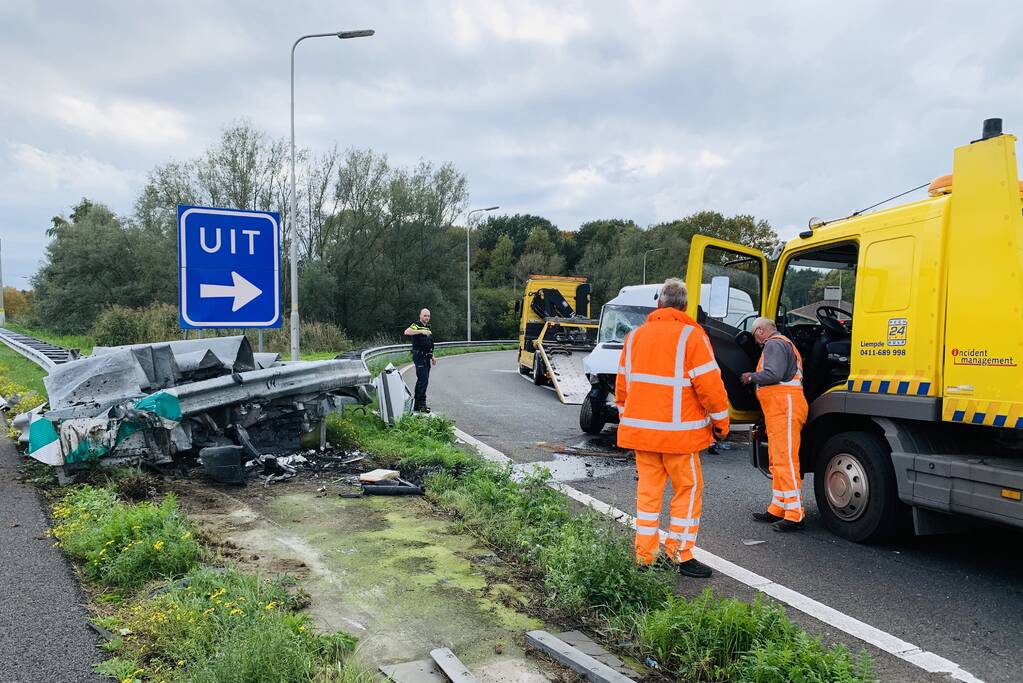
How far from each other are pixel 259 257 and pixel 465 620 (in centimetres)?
448

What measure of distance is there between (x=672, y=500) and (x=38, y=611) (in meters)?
3.62

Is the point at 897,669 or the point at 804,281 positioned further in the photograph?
the point at 804,281

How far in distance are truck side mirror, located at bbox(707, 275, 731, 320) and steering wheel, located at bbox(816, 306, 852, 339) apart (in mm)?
802

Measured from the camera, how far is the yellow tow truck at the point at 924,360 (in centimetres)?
432

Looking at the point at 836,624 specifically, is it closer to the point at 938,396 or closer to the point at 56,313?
the point at 938,396

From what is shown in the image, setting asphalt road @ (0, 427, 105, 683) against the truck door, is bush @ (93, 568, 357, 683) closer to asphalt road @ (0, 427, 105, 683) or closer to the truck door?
asphalt road @ (0, 427, 105, 683)

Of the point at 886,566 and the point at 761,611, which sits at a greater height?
the point at 761,611

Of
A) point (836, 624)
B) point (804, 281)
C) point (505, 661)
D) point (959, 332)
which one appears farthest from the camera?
point (804, 281)

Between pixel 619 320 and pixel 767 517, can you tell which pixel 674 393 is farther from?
pixel 619 320

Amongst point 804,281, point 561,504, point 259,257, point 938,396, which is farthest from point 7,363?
point 938,396

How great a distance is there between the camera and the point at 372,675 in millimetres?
2992

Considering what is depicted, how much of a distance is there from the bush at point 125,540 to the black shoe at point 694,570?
3.01m

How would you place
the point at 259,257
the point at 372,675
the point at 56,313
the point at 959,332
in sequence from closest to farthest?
the point at 372,675, the point at 959,332, the point at 259,257, the point at 56,313

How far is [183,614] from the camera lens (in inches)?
131
